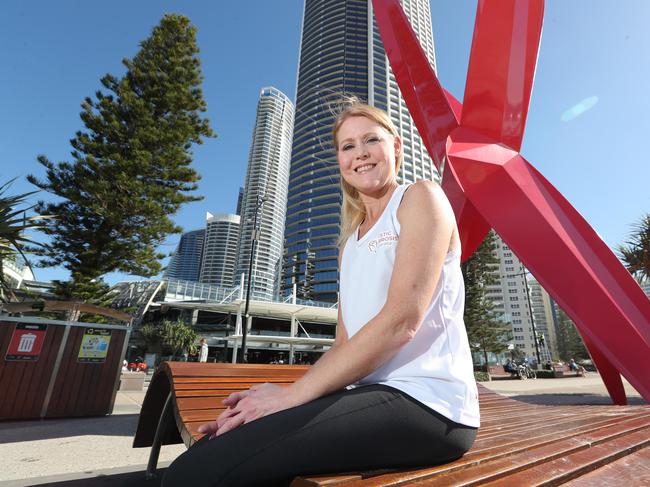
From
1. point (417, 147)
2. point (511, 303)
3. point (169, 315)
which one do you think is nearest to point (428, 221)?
point (169, 315)

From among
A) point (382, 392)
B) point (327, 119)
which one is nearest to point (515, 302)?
point (327, 119)

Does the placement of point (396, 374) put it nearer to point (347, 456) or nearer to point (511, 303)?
point (347, 456)

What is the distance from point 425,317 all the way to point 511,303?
407 ft

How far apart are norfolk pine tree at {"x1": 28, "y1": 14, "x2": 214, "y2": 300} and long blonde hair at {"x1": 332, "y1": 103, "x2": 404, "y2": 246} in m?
14.5

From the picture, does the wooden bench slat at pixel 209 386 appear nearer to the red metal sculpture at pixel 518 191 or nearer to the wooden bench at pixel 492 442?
the wooden bench at pixel 492 442

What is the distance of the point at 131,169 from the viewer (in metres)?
14.3

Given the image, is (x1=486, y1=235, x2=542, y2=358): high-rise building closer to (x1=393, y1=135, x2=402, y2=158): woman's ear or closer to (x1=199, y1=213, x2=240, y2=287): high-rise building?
(x1=199, y1=213, x2=240, y2=287): high-rise building

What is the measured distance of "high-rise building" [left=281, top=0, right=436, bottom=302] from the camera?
86.1 metres

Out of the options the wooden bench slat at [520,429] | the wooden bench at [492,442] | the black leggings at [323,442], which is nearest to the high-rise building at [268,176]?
the wooden bench at [492,442]

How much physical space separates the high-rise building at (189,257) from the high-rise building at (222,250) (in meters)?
29.8

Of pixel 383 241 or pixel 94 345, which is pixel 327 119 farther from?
pixel 383 241

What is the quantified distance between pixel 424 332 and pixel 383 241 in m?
0.31

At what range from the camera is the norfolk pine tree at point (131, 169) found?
14008 millimetres

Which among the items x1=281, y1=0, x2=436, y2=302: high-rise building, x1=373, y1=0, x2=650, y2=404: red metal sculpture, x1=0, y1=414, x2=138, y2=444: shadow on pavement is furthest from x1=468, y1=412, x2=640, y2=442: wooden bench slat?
x1=281, y1=0, x2=436, y2=302: high-rise building
